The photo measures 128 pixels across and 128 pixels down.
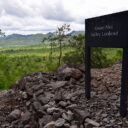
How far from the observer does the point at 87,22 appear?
8.62 meters

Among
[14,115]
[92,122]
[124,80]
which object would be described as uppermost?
[124,80]

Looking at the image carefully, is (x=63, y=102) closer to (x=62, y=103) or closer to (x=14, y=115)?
(x=62, y=103)

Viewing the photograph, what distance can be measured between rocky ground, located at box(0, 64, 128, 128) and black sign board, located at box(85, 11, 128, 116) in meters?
0.54

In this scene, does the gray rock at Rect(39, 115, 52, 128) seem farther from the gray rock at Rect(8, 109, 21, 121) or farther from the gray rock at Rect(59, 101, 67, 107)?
the gray rock at Rect(8, 109, 21, 121)

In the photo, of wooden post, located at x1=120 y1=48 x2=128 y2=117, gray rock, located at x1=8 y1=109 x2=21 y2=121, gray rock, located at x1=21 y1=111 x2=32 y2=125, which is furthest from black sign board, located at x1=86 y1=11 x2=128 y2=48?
gray rock, located at x1=8 y1=109 x2=21 y2=121

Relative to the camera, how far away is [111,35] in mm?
7281

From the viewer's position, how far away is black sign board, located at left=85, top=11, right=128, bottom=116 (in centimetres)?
674

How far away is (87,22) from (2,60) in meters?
24.5

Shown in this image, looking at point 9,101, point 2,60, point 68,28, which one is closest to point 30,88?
point 9,101

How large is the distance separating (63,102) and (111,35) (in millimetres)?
2677

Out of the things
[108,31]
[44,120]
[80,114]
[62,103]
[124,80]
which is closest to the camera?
[124,80]

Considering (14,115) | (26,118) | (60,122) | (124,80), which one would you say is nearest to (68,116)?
(60,122)

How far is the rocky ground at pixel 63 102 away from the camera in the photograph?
23.5 feet

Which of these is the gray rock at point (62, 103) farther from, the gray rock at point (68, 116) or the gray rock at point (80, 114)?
the gray rock at point (80, 114)
